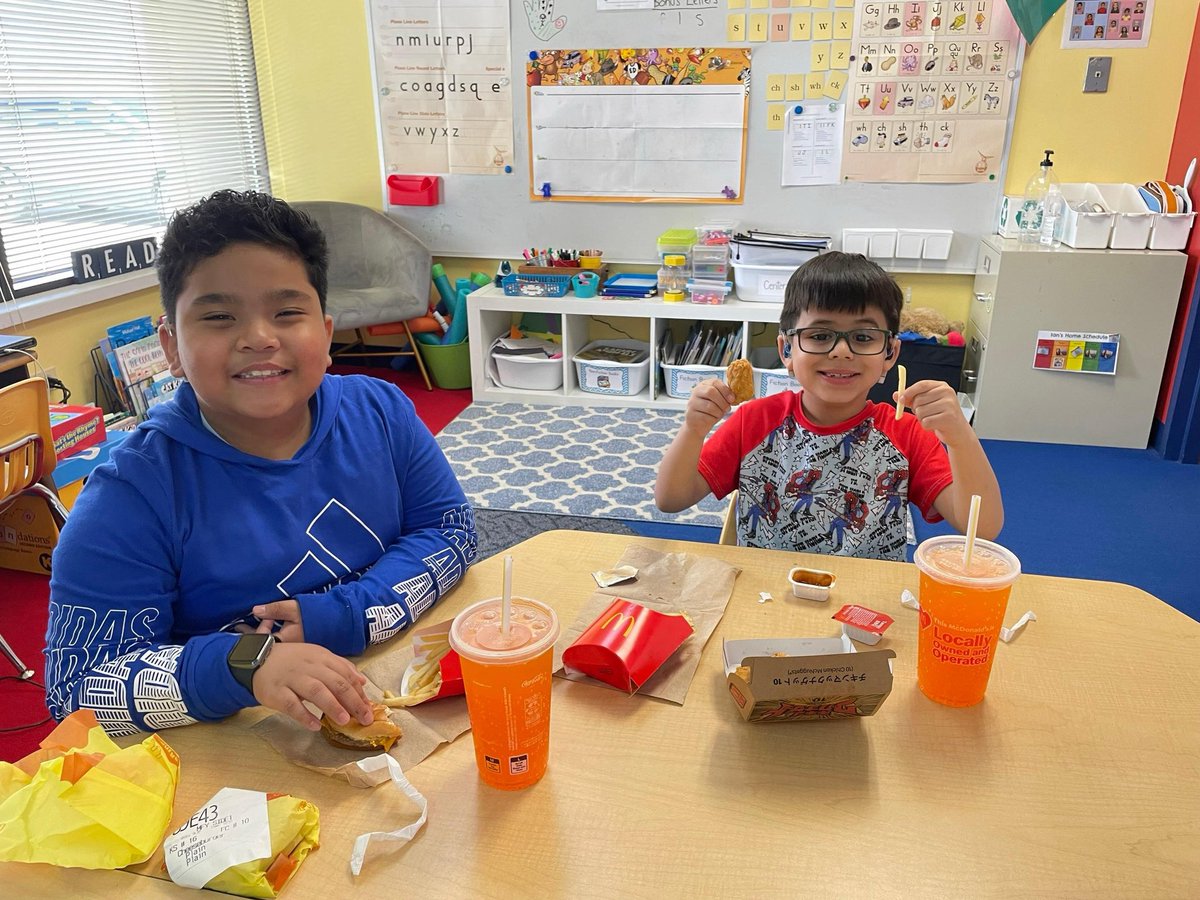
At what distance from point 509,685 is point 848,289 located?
92 cm

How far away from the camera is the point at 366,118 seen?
429cm

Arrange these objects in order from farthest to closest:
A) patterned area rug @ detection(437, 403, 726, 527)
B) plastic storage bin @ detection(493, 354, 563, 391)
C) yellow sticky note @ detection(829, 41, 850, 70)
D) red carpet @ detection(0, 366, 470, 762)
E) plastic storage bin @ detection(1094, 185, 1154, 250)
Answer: plastic storage bin @ detection(493, 354, 563, 391)
yellow sticky note @ detection(829, 41, 850, 70)
plastic storage bin @ detection(1094, 185, 1154, 250)
patterned area rug @ detection(437, 403, 726, 527)
red carpet @ detection(0, 366, 470, 762)

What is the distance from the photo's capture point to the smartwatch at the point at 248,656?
868mm

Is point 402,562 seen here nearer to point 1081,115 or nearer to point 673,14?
point 673,14

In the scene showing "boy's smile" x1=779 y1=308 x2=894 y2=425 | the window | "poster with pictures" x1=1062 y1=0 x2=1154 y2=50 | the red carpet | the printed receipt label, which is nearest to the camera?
the printed receipt label

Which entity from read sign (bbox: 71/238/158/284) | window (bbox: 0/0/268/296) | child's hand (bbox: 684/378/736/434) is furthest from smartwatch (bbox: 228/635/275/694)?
window (bbox: 0/0/268/296)

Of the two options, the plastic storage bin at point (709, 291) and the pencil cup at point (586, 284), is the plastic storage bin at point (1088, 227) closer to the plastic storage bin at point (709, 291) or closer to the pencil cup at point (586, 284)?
the plastic storage bin at point (709, 291)

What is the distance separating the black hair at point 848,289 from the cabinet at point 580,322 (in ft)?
7.73

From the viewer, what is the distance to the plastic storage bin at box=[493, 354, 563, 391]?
407 cm

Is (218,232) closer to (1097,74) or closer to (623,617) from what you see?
(623,617)

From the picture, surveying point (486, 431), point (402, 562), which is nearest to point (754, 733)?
point (402, 562)

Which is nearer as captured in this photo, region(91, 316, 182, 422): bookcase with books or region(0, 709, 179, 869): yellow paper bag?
region(0, 709, 179, 869): yellow paper bag

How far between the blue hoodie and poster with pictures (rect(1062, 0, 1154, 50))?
11.4ft

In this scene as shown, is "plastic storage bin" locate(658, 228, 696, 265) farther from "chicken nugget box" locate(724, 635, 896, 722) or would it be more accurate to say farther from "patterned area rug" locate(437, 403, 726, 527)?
"chicken nugget box" locate(724, 635, 896, 722)
